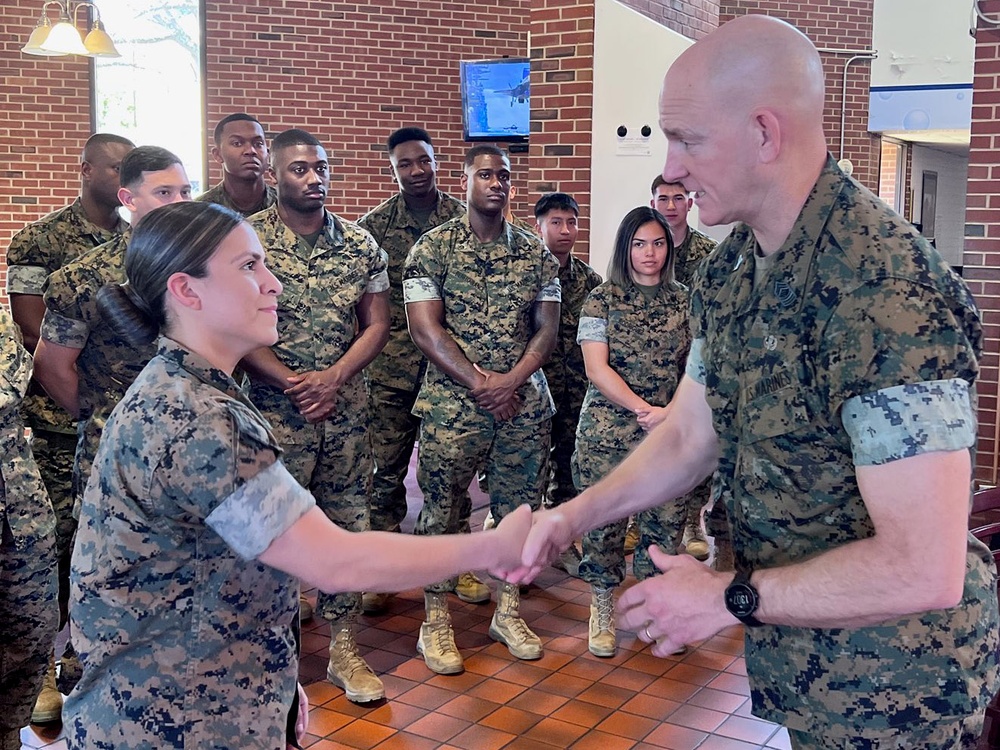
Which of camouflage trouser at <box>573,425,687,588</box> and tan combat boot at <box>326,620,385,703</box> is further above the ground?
camouflage trouser at <box>573,425,687,588</box>

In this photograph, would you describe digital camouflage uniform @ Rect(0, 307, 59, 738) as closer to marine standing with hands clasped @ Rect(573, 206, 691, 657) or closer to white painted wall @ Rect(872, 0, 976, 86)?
marine standing with hands clasped @ Rect(573, 206, 691, 657)

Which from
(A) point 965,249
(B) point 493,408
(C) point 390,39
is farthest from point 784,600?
(C) point 390,39

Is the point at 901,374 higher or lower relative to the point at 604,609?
higher

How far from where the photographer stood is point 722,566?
446 cm

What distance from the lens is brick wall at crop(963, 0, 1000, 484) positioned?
155 inches

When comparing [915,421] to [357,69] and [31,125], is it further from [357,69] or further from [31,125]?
[31,125]

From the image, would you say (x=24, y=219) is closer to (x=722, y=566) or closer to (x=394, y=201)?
(x=394, y=201)

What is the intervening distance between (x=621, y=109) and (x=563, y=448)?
6.33 feet

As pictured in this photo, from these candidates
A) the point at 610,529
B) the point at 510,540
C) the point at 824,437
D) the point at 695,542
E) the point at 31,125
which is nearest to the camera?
the point at 824,437

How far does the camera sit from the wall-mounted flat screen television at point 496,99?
29.5ft

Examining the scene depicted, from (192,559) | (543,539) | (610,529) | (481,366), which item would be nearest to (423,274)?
(481,366)

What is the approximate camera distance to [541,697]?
3.54 meters

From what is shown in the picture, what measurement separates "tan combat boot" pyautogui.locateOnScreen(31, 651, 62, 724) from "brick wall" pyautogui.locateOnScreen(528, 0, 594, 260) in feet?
11.3

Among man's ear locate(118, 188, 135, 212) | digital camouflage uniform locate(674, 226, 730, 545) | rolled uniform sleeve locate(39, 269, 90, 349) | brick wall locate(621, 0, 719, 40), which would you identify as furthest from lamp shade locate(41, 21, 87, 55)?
digital camouflage uniform locate(674, 226, 730, 545)
